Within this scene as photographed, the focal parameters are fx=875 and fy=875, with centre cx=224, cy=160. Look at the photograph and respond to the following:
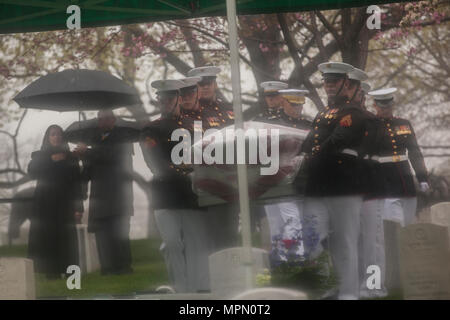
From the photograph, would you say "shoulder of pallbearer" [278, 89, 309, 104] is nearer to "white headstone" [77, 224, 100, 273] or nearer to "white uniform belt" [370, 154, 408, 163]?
"white uniform belt" [370, 154, 408, 163]

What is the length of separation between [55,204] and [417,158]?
2.18m

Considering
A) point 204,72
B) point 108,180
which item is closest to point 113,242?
point 108,180

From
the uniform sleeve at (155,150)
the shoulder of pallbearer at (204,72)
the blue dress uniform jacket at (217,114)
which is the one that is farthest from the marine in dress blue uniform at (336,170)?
the uniform sleeve at (155,150)

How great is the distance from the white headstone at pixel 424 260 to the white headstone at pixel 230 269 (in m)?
0.86

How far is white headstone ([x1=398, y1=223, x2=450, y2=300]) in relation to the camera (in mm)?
5008

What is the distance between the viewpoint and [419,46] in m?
5.20

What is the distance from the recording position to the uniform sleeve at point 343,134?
201 inches

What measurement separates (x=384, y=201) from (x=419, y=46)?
0.95 metres

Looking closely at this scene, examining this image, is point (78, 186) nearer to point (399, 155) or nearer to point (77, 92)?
point (77, 92)

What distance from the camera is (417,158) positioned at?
5168 millimetres

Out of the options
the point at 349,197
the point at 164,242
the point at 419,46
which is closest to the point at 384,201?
the point at 349,197

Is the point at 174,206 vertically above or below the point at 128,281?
above

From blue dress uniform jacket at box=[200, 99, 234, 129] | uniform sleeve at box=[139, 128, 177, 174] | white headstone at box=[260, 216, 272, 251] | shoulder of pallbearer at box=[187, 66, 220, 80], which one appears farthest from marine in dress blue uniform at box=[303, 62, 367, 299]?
uniform sleeve at box=[139, 128, 177, 174]

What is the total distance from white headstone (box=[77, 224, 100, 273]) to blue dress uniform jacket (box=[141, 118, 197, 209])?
17.3 inches
